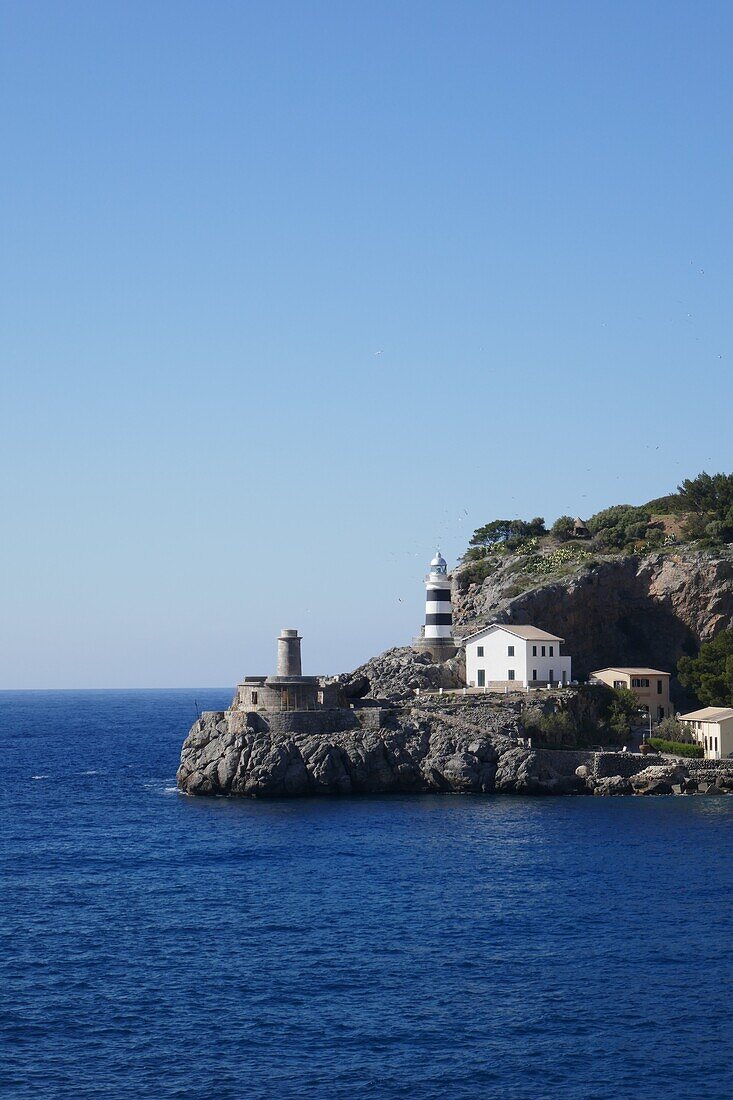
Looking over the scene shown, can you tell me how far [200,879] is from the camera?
160 feet

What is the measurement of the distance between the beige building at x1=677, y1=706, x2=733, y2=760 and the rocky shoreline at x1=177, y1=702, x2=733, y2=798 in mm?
2187

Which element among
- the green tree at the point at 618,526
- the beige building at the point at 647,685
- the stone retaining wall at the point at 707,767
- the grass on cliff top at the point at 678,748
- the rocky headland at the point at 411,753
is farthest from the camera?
the green tree at the point at 618,526

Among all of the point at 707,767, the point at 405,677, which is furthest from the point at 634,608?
the point at 707,767

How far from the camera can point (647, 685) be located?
81.9 metres

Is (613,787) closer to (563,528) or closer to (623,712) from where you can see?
(623,712)

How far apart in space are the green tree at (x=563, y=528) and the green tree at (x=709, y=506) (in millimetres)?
10198

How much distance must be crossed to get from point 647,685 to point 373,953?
156 ft

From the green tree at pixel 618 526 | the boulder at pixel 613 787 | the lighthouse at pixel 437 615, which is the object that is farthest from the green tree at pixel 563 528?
the boulder at pixel 613 787

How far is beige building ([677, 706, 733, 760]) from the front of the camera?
73.0 meters

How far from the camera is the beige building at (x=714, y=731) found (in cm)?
7300

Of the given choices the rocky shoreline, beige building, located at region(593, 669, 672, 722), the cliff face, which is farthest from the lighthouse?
the rocky shoreline

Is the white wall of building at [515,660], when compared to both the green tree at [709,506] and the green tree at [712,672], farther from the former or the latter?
the green tree at [709,506]

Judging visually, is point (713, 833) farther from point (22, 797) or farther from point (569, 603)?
point (22, 797)

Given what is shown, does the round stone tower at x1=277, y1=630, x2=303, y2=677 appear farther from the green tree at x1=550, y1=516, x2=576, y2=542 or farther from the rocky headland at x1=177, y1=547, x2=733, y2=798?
the green tree at x1=550, y1=516, x2=576, y2=542
